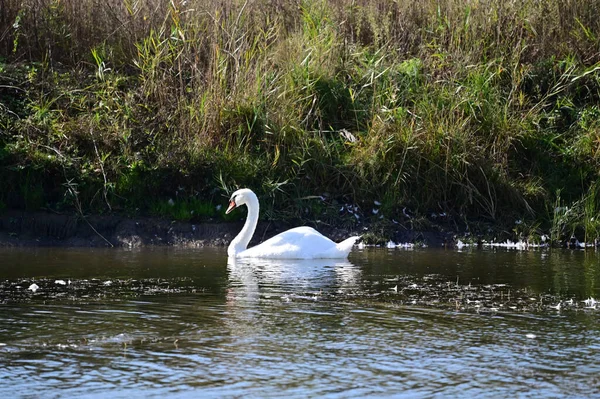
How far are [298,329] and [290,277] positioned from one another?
10.1 ft

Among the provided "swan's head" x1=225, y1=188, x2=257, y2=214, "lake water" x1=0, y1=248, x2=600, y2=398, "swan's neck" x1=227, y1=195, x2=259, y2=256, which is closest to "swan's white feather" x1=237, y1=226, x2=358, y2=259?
"swan's neck" x1=227, y1=195, x2=259, y2=256

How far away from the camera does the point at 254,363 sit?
6.37 m

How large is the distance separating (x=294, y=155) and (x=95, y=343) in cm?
772

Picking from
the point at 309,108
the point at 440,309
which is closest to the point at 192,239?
the point at 309,108

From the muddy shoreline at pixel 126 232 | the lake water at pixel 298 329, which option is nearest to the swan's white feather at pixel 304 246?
the lake water at pixel 298 329

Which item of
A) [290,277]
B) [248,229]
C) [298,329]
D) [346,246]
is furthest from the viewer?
[248,229]

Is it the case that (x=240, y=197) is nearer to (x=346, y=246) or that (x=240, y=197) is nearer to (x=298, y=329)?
(x=346, y=246)

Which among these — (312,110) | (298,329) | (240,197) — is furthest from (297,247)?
(298,329)

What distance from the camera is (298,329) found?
7438 mm

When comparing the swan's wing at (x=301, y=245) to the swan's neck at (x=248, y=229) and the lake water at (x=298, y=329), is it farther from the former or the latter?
the lake water at (x=298, y=329)

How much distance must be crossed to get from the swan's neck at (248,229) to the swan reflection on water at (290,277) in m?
0.42

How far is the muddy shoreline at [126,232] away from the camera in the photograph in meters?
13.6

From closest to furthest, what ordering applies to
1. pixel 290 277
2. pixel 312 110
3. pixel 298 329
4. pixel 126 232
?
Answer: pixel 298 329
pixel 290 277
pixel 126 232
pixel 312 110

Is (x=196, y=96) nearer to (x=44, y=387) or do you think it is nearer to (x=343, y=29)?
(x=343, y=29)
